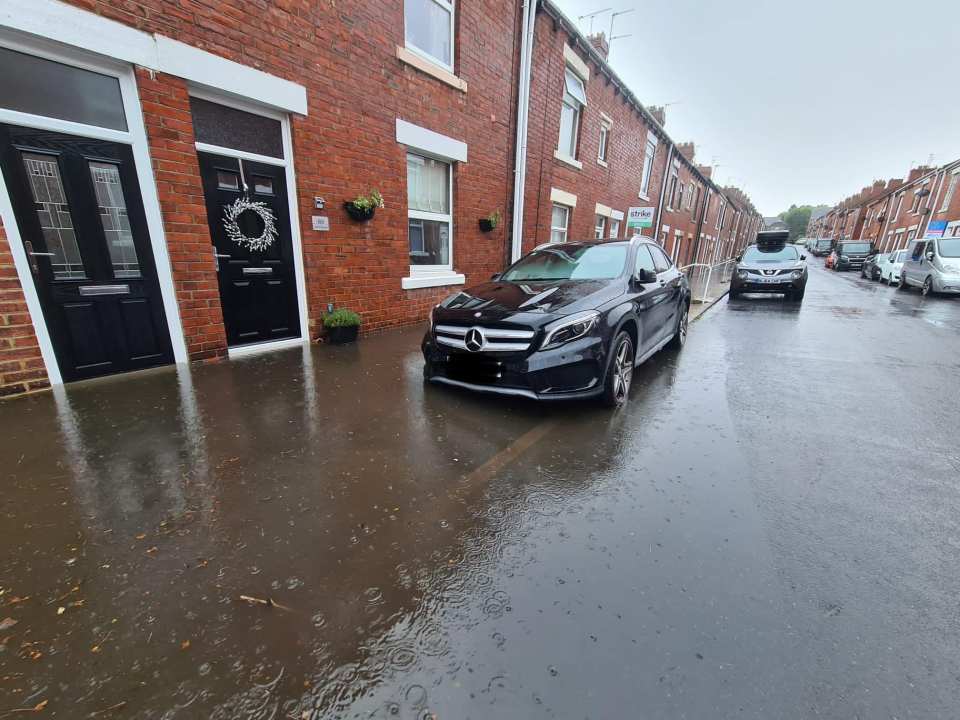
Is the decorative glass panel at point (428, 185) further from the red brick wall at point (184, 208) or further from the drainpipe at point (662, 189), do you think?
the drainpipe at point (662, 189)

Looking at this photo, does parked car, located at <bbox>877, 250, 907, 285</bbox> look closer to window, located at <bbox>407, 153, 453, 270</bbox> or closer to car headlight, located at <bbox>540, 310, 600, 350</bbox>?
window, located at <bbox>407, 153, 453, 270</bbox>

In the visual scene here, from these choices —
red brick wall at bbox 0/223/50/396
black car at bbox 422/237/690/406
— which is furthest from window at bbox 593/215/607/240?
red brick wall at bbox 0/223/50/396

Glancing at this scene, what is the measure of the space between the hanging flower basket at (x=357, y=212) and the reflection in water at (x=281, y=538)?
124 inches

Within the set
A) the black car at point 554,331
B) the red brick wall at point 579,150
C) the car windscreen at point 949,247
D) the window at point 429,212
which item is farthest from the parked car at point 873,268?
the black car at point 554,331

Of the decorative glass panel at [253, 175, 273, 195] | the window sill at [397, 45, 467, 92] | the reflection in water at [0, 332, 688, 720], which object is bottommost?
the reflection in water at [0, 332, 688, 720]

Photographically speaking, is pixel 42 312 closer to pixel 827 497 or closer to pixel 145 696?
pixel 145 696

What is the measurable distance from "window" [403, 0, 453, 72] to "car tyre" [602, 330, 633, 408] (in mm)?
5858

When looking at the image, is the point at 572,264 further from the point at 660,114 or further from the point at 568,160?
the point at 660,114

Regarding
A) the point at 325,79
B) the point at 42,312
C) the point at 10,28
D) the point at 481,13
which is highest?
the point at 481,13

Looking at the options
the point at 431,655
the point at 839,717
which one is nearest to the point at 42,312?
the point at 431,655

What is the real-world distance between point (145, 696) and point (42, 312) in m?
4.11

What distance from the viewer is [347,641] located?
160cm

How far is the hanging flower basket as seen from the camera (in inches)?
233

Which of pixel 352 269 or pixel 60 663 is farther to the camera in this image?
pixel 352 269
